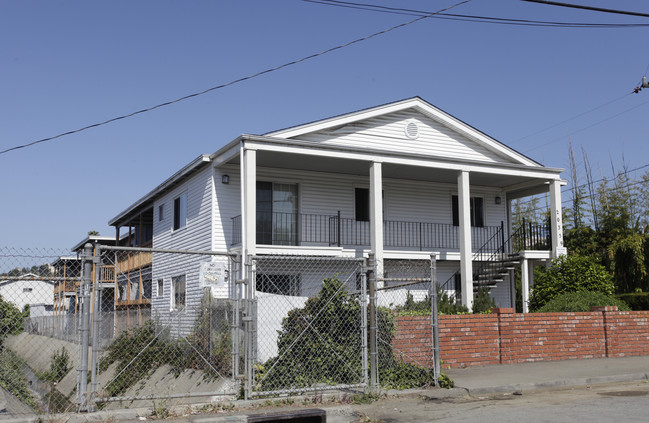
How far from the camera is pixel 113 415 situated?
778cm

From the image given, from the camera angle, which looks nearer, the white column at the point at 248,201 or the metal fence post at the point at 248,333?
the metal fence post at the point at 248,333

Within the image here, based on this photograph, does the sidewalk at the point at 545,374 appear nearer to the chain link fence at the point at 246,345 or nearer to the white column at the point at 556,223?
the chain link fence at the point at 246,345

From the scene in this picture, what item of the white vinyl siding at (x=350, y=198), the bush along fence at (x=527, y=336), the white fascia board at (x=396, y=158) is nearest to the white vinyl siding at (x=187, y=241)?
the white vinyl siding at (x=350, y=198)

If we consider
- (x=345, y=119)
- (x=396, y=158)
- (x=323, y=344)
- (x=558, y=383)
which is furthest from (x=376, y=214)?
(x=323, y=344)

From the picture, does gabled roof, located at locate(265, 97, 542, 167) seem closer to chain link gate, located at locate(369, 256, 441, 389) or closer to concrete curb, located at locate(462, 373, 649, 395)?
chain link gate, located at locate(369, 256, 441, 389)

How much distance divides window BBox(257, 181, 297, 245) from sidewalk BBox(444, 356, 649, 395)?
8235mm

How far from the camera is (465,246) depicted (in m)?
19.0

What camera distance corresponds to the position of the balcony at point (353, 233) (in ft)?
63.7

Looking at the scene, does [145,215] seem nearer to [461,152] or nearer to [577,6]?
[461,152]

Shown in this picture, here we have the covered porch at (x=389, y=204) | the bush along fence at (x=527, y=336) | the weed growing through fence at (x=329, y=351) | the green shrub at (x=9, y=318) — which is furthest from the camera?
the covered porch at (x=389, y=204)

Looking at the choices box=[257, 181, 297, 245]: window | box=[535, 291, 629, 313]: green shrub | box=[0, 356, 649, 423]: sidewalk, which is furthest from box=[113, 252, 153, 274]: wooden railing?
box=[0, 356, 649, 423]: sidewalk

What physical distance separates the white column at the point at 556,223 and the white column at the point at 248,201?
976 cm

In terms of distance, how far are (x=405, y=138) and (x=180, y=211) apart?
771 centimetres

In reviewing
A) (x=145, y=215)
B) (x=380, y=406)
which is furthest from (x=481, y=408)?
(x=145, y=215)
